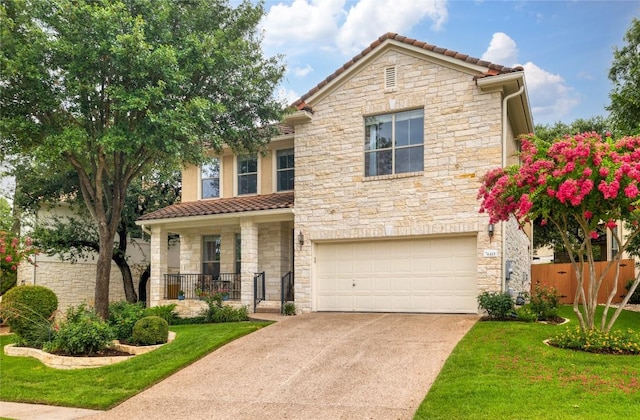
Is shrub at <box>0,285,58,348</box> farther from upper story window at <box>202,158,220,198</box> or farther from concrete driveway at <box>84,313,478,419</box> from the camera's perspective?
upper story window at <box>202,158,220,198</box>

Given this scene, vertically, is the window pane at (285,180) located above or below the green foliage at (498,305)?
above

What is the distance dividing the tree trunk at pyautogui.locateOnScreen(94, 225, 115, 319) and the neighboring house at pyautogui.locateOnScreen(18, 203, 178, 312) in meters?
9.16

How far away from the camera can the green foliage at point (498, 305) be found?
12.2m

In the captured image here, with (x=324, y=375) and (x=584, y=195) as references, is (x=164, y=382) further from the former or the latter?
(x=584, y=195)

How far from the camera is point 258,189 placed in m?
18.0

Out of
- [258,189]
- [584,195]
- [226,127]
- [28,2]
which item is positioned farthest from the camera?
[258,189]

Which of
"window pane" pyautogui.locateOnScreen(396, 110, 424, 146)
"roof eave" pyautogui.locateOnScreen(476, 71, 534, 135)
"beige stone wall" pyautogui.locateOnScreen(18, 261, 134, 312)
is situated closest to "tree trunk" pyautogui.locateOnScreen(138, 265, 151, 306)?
"beige stone wall" pyautogui.locateOnScreen(18, 261, 134, 312)

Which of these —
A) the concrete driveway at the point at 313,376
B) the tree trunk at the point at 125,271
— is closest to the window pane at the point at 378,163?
the concrete driveway at the point at 313,376

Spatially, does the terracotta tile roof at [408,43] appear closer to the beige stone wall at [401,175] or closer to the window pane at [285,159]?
the beige stone wall at [401,175]

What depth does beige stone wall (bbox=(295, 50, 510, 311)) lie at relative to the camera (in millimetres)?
13305

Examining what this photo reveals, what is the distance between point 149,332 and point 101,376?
83.4 inches

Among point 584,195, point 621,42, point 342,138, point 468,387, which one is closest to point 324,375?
point 468,387

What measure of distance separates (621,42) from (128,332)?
15.8 metres

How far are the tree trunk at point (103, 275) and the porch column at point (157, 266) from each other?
3.83 metres
